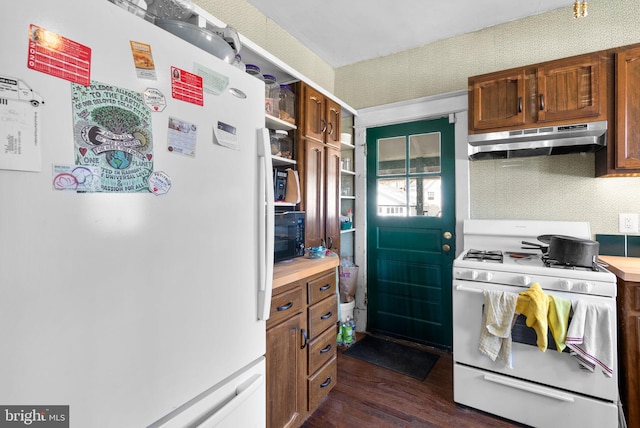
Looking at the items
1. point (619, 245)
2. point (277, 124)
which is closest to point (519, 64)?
point (619, 245)

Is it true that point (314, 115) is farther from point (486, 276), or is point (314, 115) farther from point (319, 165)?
point (486, 276)

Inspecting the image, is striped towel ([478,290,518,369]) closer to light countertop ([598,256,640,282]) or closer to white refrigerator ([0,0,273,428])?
light countertop ([598,256,640,282])

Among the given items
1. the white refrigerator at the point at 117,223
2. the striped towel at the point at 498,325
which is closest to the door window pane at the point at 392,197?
the striped towel at the point at 498,325

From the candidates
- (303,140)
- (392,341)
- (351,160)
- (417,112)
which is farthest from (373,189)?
(392,341)

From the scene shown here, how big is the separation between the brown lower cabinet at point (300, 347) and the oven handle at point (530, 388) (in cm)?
98

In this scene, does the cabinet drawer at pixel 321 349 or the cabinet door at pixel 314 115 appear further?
the cabinet door at pixel 314 115

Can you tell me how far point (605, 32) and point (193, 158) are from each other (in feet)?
9.54

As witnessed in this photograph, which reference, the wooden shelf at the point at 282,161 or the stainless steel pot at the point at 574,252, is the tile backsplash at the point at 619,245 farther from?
the wooden shelf at the point at 282,161

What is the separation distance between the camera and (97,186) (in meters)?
0.66

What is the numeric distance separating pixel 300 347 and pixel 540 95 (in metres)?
2.23

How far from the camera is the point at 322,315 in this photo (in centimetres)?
185

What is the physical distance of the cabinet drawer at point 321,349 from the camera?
1743 mm

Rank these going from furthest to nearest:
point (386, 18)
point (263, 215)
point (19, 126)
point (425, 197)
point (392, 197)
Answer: point (392, 197) < point (425, 197) < point (386, 18) < point (263, 215) < point (19, 126)

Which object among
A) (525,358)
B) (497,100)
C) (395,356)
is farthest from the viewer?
(395,356)
